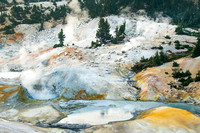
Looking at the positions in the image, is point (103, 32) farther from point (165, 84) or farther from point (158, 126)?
point (158, 126)

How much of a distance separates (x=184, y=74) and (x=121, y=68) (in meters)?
15.5

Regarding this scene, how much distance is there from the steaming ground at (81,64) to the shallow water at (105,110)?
9.33 ft

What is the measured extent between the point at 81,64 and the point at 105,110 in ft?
64.2

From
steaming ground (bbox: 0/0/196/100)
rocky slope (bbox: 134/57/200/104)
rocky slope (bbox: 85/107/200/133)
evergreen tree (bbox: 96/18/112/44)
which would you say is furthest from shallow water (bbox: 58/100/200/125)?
evergreen tree (bbox: 96/18/112/44)

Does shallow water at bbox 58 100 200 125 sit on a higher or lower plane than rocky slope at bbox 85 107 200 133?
lower

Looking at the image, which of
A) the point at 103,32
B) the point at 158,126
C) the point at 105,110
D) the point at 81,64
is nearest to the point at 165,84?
the point at 105,110

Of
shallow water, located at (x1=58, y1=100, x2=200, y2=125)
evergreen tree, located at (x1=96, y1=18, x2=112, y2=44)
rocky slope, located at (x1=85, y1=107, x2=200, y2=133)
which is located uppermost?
evergreen tree, located at (x1=96, y1=18, x2=112, y2=44)

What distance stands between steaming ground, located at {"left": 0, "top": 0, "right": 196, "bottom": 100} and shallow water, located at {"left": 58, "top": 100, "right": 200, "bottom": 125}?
284 centimetres

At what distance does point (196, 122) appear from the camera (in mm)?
21500

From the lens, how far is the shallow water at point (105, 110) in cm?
2462

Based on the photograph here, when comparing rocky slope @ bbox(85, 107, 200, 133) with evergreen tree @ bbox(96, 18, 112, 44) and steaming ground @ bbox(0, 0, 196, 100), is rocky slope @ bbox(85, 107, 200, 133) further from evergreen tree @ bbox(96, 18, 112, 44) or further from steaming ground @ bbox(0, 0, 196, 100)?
evergreen tree @ bbox(96, 18, 112, 44)

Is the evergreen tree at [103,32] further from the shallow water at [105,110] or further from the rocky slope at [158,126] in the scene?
the rocky slope at [158,126]

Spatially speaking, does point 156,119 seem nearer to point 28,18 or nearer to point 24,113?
point 24,113

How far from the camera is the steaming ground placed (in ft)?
120
